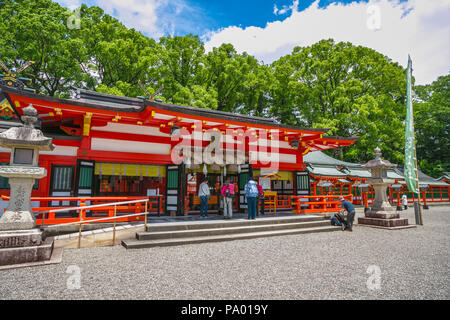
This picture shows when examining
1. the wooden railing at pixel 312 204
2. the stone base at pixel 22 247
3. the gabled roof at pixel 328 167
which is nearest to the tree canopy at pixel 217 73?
the gabled roof at pixel 328 167

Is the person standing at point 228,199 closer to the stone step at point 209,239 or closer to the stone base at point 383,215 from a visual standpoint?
the stone step at point 209,239

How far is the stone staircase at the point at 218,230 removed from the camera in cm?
672

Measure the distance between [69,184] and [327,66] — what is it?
25.3 m

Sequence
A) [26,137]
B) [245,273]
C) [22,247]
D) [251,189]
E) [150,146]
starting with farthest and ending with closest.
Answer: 1. [150,146]
2. [251,189]
3. [26,137]
4. [22,247]
5. [245,273]

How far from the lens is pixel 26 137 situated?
210 inches

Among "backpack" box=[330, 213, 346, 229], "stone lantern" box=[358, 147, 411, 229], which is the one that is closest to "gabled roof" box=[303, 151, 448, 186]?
"stone lantern" box=[358, 147, 411, 229]

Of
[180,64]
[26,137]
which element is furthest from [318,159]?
[26,137]

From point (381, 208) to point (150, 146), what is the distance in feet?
33.4

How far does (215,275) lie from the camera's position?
14.4 feet

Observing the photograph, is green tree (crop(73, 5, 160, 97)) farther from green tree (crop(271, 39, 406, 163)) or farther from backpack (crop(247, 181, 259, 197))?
backpack (crop(247, 181, 259, 197))

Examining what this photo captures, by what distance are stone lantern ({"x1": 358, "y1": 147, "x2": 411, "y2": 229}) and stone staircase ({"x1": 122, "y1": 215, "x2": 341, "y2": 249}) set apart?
214 centimetres

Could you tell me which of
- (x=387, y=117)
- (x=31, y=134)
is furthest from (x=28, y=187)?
(x=387, y=117)

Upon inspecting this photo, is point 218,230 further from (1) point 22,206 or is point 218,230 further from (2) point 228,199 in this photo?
(1) point 22,206

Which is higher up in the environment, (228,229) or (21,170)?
(21,170)
